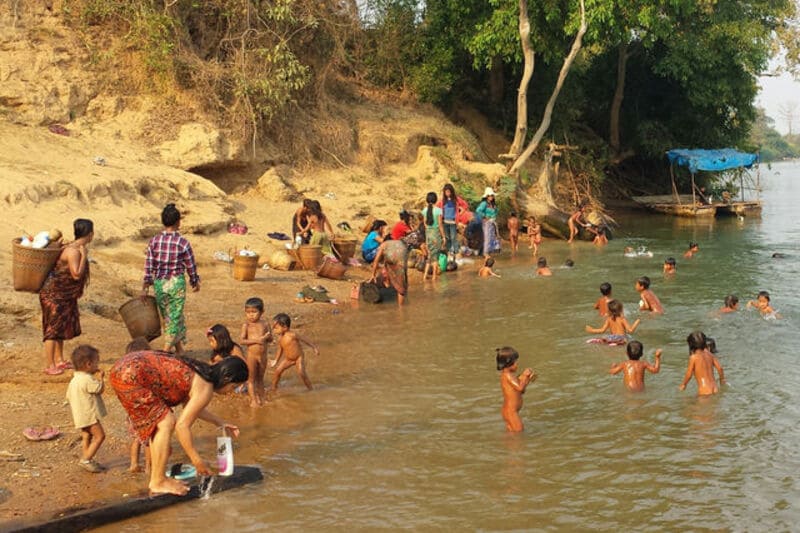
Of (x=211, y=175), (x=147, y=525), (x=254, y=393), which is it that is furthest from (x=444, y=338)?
(x=211, y=175)

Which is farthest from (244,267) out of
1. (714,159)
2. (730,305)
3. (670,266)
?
(714,159)

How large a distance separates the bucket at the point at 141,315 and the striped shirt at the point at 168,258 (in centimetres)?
23

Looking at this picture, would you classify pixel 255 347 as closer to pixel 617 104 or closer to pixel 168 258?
pixel 168 258

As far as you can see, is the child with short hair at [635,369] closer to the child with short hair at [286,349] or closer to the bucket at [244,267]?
the child with short hair at [286,349]

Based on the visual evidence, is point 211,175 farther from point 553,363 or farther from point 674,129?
point 674,129

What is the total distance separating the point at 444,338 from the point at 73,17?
1204 cm

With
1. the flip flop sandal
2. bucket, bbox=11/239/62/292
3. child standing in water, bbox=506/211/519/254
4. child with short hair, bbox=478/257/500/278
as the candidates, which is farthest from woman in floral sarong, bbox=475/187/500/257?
the flip flop sandal

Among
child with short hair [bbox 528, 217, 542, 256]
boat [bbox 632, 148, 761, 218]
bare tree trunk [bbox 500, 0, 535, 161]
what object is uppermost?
bare tree trunk [bbox 500, 0, 535, 161]

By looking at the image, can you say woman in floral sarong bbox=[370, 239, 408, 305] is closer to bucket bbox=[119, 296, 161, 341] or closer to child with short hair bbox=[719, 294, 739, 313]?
child with short hair bbox=[719, 294, 739, 313]

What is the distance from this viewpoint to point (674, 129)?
32062mm

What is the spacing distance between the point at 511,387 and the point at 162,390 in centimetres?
324

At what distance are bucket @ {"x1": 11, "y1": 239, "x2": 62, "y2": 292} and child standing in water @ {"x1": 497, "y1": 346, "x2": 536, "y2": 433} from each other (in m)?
4.40

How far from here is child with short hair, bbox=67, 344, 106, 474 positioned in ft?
21.0

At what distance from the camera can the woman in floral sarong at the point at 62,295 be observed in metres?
8.22
